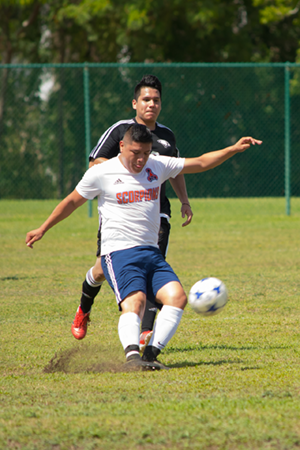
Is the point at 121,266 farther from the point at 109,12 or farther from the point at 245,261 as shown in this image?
the point at 109,12

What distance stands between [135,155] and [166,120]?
1402 cm

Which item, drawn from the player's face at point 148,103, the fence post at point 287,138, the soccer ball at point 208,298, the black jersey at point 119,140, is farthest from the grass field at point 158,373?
the fence post at point 287,138

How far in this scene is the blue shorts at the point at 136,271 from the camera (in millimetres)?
4363

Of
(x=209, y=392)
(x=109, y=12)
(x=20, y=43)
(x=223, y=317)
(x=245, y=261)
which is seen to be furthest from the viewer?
(x=20, y=43)

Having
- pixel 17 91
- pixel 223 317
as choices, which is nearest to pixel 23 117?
pixel 17 91

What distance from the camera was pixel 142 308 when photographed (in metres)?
4.32

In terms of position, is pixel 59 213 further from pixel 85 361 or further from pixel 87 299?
pixel 85 361

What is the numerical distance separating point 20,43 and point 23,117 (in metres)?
12.0

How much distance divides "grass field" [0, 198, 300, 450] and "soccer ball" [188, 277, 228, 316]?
0.36 meters

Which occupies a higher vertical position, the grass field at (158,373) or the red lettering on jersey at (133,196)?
the red lettering on jersey at (133,196)

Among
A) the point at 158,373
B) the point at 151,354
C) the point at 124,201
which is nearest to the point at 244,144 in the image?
the point at 124,201

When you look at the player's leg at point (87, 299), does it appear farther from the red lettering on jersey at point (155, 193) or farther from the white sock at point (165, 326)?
the white sock at point (165, 326)

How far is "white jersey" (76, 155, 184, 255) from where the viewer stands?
4.50m

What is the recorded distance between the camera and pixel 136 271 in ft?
14.4
